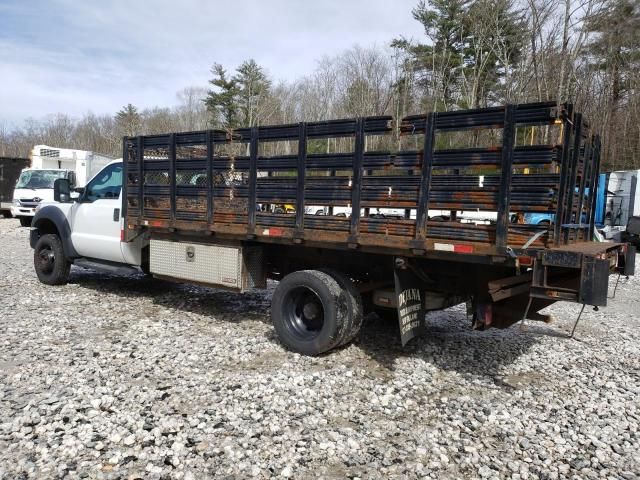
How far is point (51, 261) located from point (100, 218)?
155 centimetres

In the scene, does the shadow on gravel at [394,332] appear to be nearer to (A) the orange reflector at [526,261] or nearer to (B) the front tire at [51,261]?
(B) the front tire at [51,261]

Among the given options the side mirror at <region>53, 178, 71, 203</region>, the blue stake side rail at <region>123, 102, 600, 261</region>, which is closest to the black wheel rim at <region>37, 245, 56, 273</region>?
the side mirror at <region>53, 178, 71, 203</region>

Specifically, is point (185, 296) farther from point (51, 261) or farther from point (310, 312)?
point (310, 312)

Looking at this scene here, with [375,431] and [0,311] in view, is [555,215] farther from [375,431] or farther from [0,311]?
[0,311]

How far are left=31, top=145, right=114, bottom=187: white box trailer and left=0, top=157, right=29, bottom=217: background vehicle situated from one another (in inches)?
139

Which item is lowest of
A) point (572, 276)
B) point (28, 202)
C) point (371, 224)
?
point (28, 202)

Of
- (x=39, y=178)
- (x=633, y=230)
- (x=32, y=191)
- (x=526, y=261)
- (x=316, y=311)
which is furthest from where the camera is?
(x=39, y=178)

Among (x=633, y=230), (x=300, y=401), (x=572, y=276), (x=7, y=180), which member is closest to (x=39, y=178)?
(x=7, y=180)

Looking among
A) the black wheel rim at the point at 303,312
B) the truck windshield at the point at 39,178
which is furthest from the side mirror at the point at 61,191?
the truck windshield at the point at 39,178

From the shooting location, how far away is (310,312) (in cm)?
565

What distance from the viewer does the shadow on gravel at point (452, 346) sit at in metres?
5.34

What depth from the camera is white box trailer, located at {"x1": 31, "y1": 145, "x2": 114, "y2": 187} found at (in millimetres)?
22688

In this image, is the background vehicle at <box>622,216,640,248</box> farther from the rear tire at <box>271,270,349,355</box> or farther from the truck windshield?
the truck windshield

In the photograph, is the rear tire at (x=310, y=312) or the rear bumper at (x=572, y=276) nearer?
the rear bumper at (x=572, y=276)
